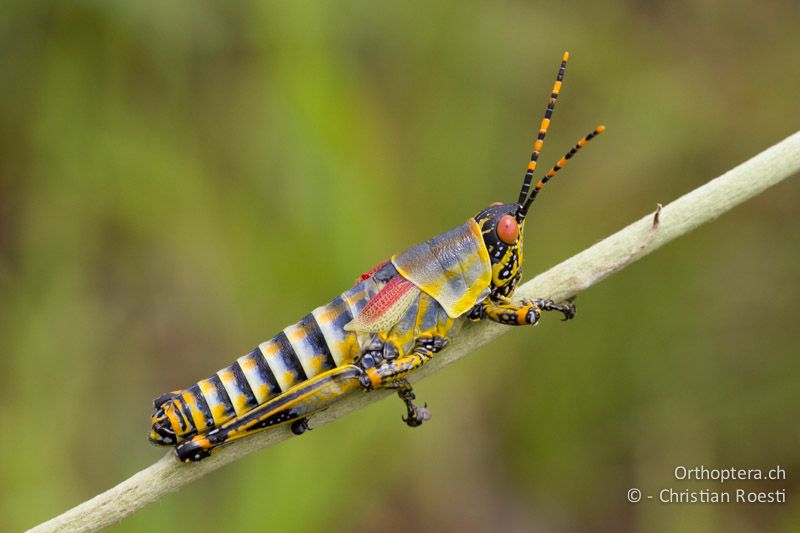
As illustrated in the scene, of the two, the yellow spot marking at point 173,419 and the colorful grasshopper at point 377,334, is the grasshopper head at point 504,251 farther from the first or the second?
the yellow spot marking at point 173,419

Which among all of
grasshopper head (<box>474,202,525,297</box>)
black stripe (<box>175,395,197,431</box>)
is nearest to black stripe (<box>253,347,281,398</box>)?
black stripe (<box>175,395,197,431</box>)

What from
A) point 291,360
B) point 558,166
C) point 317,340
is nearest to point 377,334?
point 317,340

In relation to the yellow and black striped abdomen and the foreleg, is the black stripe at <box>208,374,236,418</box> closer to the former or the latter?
the yellow and black striped abdomen

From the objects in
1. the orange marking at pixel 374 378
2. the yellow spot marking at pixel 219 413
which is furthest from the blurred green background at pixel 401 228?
the orange marking at pixel 374 378

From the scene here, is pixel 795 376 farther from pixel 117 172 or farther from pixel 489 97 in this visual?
pixel 117 172

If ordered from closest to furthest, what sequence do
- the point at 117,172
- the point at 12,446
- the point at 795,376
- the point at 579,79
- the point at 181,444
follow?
the point at 181,444 → the point at 12,446 → the point at 795,376 → the point at 117,172 → the point at 579,79

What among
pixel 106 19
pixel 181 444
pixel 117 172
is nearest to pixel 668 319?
pixel 181 444
